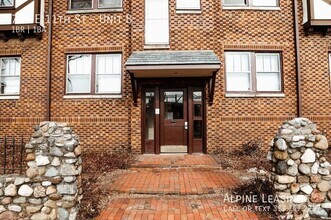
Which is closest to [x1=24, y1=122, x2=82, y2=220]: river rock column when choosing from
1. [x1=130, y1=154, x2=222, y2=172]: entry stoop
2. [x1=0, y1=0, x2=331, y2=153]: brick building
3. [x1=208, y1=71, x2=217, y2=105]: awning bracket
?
[x1=130, y1=154, x2=222, y2=172]: entry stoop

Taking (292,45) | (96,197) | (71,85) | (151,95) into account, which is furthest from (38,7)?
(292,45)

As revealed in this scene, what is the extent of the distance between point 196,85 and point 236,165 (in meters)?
3.38

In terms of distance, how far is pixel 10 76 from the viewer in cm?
1045

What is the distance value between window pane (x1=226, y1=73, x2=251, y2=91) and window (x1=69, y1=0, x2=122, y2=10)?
5.26 meters

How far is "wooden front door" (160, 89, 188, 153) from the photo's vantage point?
9586 millimetres

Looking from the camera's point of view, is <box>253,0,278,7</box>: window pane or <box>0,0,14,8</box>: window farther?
<box>0,0,14,8</box>: window

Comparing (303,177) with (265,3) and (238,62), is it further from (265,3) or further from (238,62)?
(265,3)

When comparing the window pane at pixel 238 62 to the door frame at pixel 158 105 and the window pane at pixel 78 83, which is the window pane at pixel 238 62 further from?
the window pane at pixel 78 83

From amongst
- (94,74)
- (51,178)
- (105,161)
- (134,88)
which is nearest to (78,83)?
(94,74)

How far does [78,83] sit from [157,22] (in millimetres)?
3897

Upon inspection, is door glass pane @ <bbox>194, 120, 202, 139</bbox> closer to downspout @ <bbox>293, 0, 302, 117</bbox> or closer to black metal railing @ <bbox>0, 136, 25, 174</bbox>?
downspout @ <bbox>293, 0, 302, 117</bbox>

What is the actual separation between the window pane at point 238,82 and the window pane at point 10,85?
8378 mm

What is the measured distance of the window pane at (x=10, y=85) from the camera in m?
10.4

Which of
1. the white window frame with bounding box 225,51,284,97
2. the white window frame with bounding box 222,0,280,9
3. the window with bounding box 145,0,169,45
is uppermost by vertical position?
the white window frame with bounding box 222,0,280,9
